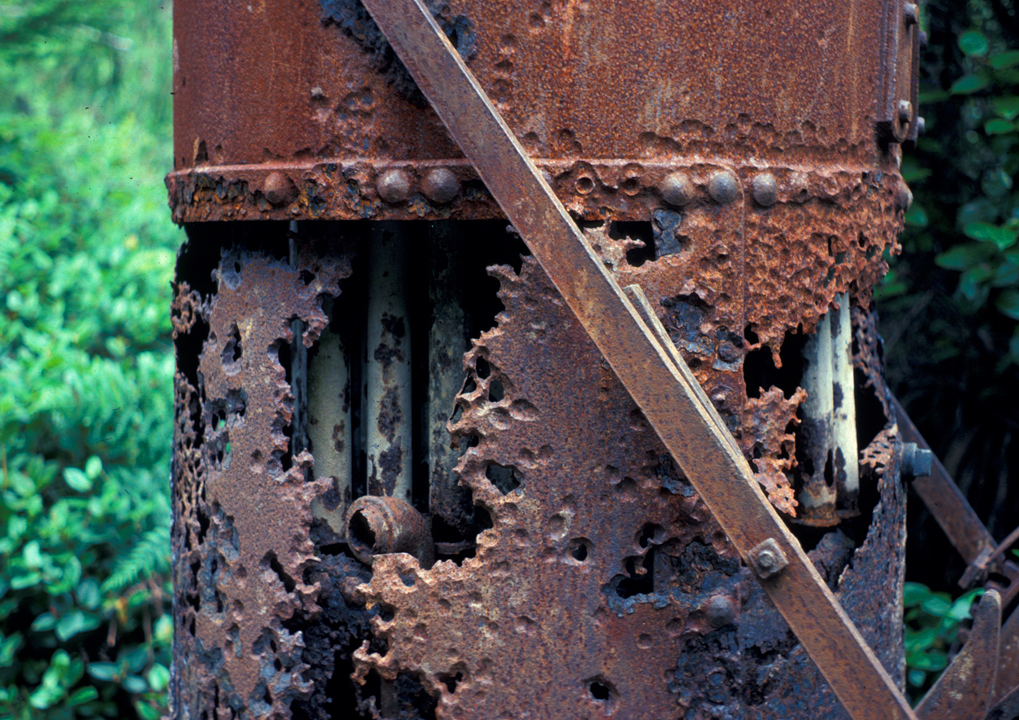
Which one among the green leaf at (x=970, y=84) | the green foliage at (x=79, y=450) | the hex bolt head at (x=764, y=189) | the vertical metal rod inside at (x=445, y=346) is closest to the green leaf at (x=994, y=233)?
the green leaf at (x=970, y=84)

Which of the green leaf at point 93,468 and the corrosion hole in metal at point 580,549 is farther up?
the corrosion hole in metal at point 580,549

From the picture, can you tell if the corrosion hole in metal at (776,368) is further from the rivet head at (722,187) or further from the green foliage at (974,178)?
the green foliage at (974,178)

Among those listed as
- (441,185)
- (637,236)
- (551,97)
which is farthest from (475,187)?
(637,236)

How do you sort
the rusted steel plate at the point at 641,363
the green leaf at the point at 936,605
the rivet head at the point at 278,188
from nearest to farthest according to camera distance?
the rusted steel plate at the point at 641,363 → the rivet head at the point at 278,188 → the green leaf at the point at 936,605

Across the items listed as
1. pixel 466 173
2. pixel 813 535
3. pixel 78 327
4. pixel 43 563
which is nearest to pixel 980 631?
pixel 813 535

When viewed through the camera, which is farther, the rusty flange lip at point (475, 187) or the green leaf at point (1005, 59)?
the green leaf at point (1005, 59)

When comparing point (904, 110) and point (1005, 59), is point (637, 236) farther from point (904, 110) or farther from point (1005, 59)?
point (1005, 59)

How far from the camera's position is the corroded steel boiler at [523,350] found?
1391mm

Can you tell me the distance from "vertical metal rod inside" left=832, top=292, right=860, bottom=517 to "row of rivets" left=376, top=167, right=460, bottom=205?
0.81m

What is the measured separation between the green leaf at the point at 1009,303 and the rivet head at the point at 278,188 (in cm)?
217

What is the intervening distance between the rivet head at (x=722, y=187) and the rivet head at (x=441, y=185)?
389 millimetres

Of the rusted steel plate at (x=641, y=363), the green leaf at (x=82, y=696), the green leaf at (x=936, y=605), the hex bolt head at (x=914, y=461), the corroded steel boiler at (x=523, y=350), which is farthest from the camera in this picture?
the green leaf at (x=82, y=696)

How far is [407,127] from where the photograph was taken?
1.46 metres

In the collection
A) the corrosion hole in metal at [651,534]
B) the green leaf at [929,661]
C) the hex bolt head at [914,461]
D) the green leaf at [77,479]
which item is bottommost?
the green leaf at [929,661]
